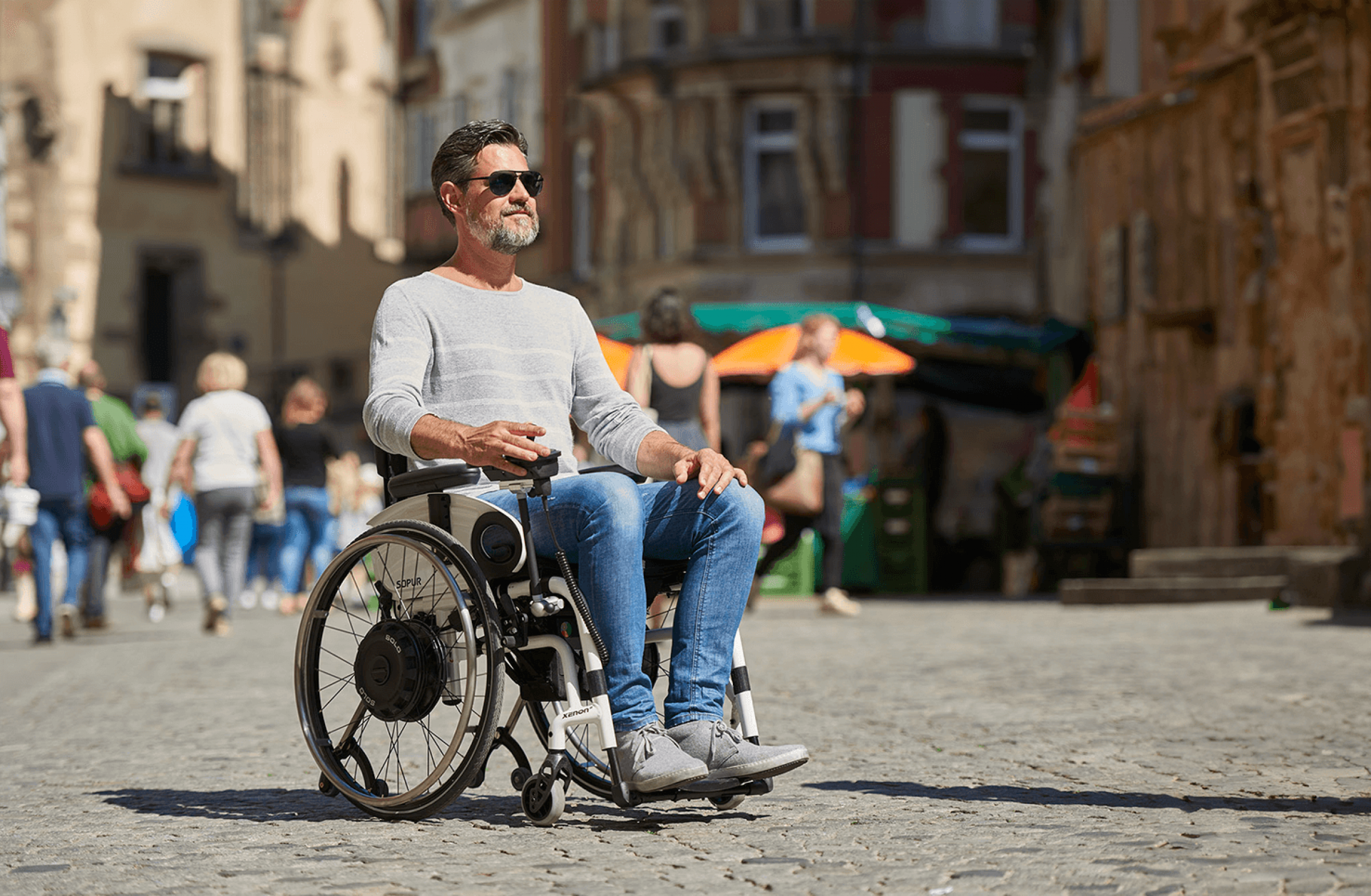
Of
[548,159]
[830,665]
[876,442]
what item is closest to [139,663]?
[830,665]

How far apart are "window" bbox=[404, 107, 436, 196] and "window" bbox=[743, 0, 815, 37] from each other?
9840mm

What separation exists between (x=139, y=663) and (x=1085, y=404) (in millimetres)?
11231

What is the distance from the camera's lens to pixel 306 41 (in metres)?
40.4

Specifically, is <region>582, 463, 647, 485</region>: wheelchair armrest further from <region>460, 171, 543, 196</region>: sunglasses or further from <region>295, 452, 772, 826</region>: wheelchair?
<region>460, 171, 543, 196</region>: sunglasses

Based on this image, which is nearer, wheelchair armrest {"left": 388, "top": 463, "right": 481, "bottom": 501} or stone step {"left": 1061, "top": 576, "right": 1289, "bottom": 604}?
wheelchair armrest {"left": 388, "top": 463, "right": 481, "bottom": 501}

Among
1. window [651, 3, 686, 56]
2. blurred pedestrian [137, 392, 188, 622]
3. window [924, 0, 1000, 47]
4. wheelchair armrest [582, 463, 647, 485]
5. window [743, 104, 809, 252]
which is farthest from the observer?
window [651, 3, 686, 56]

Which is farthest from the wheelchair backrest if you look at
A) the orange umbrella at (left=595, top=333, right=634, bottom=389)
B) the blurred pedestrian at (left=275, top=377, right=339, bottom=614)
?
the orange umbrella at (left=595, top=333, right=634, bottom=389)

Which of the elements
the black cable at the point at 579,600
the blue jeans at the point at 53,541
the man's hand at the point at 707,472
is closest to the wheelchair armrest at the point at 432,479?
the black cable at the point at 579,600

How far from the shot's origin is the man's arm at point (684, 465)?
486cm

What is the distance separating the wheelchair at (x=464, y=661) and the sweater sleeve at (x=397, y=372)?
0.12 m

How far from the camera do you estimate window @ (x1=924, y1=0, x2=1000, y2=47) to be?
104ft

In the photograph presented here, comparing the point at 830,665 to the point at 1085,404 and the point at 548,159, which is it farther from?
the point at 548,159

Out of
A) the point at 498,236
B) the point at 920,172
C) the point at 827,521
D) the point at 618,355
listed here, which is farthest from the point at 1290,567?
the point at 920,172

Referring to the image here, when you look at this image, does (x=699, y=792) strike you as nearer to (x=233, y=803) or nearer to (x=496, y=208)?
(x=233, y=803)
